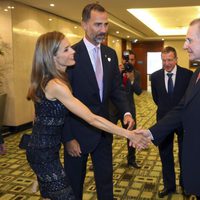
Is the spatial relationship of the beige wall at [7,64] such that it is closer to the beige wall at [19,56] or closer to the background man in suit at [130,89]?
the beige wall at [19,56]

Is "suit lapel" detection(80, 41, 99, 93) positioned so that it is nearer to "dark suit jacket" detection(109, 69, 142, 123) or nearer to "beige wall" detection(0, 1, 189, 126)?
"dark suit jacket" detection(109, 69, 142, 123)

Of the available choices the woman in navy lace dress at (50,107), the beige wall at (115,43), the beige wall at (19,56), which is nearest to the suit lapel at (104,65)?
the woman in navy lace dress at (50,107)

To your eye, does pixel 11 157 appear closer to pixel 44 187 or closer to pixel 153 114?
pixel 44 187

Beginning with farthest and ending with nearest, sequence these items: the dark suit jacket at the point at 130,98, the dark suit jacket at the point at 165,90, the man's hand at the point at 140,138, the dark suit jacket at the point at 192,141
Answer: the dark suit jacket at the point at 130,98 < the dark suit jacket at the point at 165,90 < the man's hand at the point at 140,138 < the dark suit jacket at the point at 192,141

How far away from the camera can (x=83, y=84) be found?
2.70 m

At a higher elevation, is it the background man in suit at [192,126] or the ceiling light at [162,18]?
the ceiling light at [162,18]

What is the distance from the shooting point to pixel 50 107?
7.36ft

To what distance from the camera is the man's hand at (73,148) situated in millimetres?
2652

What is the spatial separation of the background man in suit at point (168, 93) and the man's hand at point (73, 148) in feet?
4.73

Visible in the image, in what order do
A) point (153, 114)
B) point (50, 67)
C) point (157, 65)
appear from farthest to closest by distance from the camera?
point (157, 65) < point (153, 114) < point (50, 67)

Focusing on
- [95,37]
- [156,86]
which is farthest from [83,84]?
[156,86]

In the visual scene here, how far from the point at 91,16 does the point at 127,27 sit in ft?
34.3

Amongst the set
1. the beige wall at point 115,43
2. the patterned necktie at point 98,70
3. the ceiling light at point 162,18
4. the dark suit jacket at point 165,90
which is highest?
the ceiling light at point 162,18

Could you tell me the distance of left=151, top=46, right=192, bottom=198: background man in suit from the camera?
147 inches
